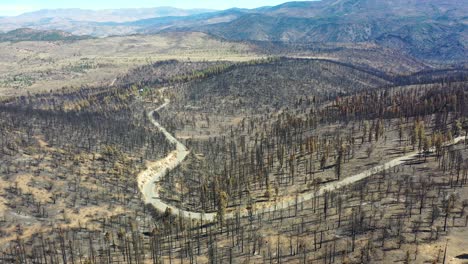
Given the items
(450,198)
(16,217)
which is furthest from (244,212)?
(16,217)

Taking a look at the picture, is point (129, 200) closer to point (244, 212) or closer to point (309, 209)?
point (244, 212)

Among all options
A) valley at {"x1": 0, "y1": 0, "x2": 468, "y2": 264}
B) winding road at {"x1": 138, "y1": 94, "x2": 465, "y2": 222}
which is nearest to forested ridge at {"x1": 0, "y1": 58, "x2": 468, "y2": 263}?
valley at {"x1": 0, "y1": 0, "x2": 468, "y2": 264}

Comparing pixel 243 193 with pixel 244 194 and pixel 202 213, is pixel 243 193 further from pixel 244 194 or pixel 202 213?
pixel 202 213

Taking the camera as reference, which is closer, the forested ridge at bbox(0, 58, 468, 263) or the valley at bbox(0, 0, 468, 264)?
the valley at bbox(0, 0, 468, 264)

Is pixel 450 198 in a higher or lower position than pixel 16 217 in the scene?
higher

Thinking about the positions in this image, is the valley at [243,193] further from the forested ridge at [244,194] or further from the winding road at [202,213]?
the winding road at [202,213]

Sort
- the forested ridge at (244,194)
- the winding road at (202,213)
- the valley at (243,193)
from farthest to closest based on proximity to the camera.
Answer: the winding road at (202,213)
the forested ridge at (244,194)
the valley at (243,193)

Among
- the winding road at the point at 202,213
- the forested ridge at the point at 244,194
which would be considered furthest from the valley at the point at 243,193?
the winding road at the point at 202,213

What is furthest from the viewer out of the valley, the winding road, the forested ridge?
the winding road

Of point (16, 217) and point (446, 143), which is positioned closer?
point (16, 217)

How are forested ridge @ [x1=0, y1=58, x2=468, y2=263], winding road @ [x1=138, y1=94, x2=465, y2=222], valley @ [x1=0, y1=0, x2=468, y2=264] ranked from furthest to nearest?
1. winding road @ [x1=138, y1=94, x2=465, y2=222]
2. forested ridge @ [x1=0, y1=58, x2=468, y2=263]
3. valley @ [x1=0, y1=0, x2=468, y2=264]

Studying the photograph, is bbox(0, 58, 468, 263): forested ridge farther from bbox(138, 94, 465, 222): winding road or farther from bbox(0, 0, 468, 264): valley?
bbox(138, 94, 465, 222): winding road
